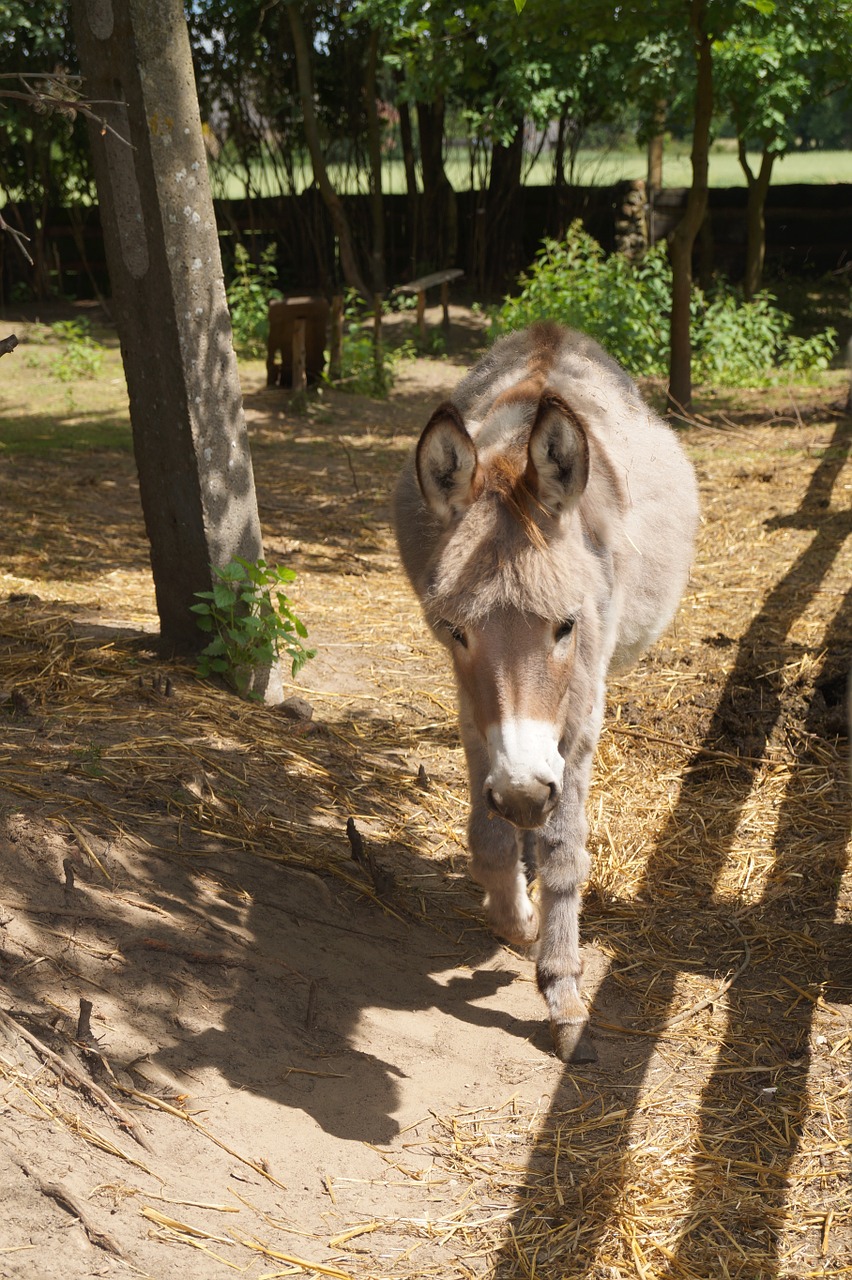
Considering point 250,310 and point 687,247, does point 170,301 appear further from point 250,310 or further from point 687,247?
point 250,310

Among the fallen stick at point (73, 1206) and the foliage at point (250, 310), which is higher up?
the foliage at point (250, 310)

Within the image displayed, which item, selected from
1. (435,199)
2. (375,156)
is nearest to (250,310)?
(375,156)

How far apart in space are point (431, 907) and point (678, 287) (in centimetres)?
940

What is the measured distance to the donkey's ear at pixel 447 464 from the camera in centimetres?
290

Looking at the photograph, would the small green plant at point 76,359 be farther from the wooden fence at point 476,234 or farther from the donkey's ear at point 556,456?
the donkey's ear at point 556,456

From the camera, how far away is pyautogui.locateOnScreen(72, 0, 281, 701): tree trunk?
438cm

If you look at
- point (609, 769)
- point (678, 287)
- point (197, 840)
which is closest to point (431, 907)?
point (197, 840)

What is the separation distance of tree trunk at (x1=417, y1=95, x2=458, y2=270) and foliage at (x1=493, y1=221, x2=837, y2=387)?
546 centimetres

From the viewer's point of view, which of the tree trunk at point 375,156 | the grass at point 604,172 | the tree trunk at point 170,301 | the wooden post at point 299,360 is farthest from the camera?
the grass at point 604,172

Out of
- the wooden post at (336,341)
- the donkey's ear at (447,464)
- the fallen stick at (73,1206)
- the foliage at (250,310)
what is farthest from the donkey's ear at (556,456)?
the foliage at (250,310)

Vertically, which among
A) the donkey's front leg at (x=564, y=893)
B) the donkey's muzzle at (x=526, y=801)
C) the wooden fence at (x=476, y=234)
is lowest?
the donkey's front leg at (x=564, y=893)

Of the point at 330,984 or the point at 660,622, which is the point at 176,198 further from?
the point at 330,984

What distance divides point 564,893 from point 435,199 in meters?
18.6

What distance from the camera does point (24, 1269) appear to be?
83.2 inches
